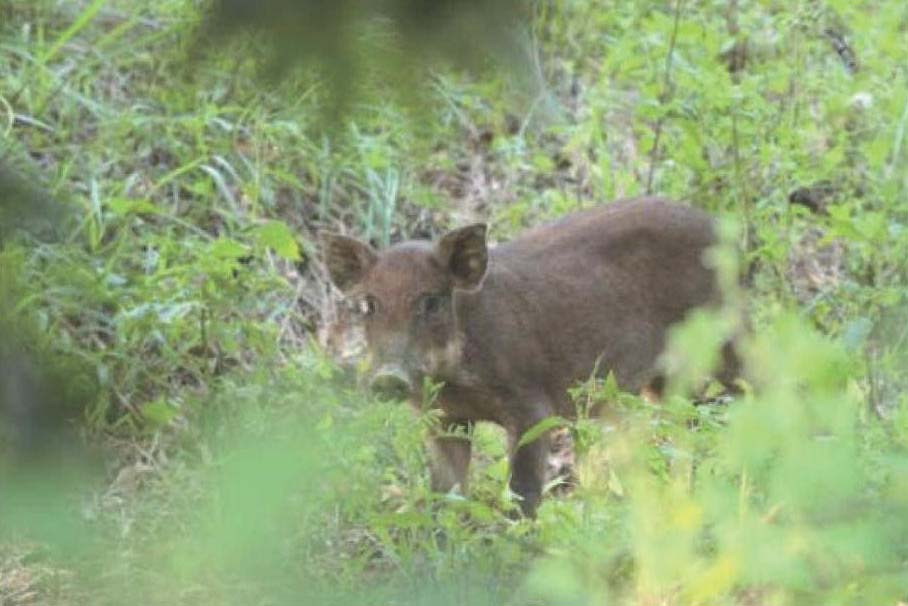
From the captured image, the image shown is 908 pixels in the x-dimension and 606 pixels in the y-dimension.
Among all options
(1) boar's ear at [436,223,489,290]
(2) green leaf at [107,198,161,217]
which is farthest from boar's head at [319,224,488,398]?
(2) green leaf at [107,198,161,217]

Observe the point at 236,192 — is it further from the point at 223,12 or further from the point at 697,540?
the point at 223,12

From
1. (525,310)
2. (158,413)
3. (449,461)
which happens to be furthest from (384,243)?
(158,413)

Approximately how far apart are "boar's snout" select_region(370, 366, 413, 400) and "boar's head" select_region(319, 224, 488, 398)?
0.18 ft

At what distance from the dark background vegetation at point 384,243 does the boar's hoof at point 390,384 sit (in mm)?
99

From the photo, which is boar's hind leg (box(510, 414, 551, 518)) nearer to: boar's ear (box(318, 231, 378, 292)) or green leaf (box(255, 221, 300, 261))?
boar's ear (box(318, 231, 378, 292))

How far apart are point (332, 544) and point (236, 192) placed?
2.72 metres

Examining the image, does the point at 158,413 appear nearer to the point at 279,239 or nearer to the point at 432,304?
the point at 279,239

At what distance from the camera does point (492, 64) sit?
6.79 feet

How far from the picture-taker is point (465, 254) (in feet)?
20.3

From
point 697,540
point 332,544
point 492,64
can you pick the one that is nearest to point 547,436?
point 332,544

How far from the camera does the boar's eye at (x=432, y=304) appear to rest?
608 centimetres

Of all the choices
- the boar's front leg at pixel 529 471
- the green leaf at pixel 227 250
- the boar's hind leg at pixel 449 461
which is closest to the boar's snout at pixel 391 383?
the boar's hind leg at pixel 449 461

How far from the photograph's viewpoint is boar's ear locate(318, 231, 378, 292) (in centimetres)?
612

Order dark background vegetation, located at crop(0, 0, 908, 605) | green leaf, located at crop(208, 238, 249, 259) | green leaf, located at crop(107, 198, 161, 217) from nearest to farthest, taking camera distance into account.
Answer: dark background vegetation, located at crop(0, 0, 908, 605), green leaf, located at crop(208, 238, 249, 259), green leaf, located at crop(107, 198, 161, 217)
